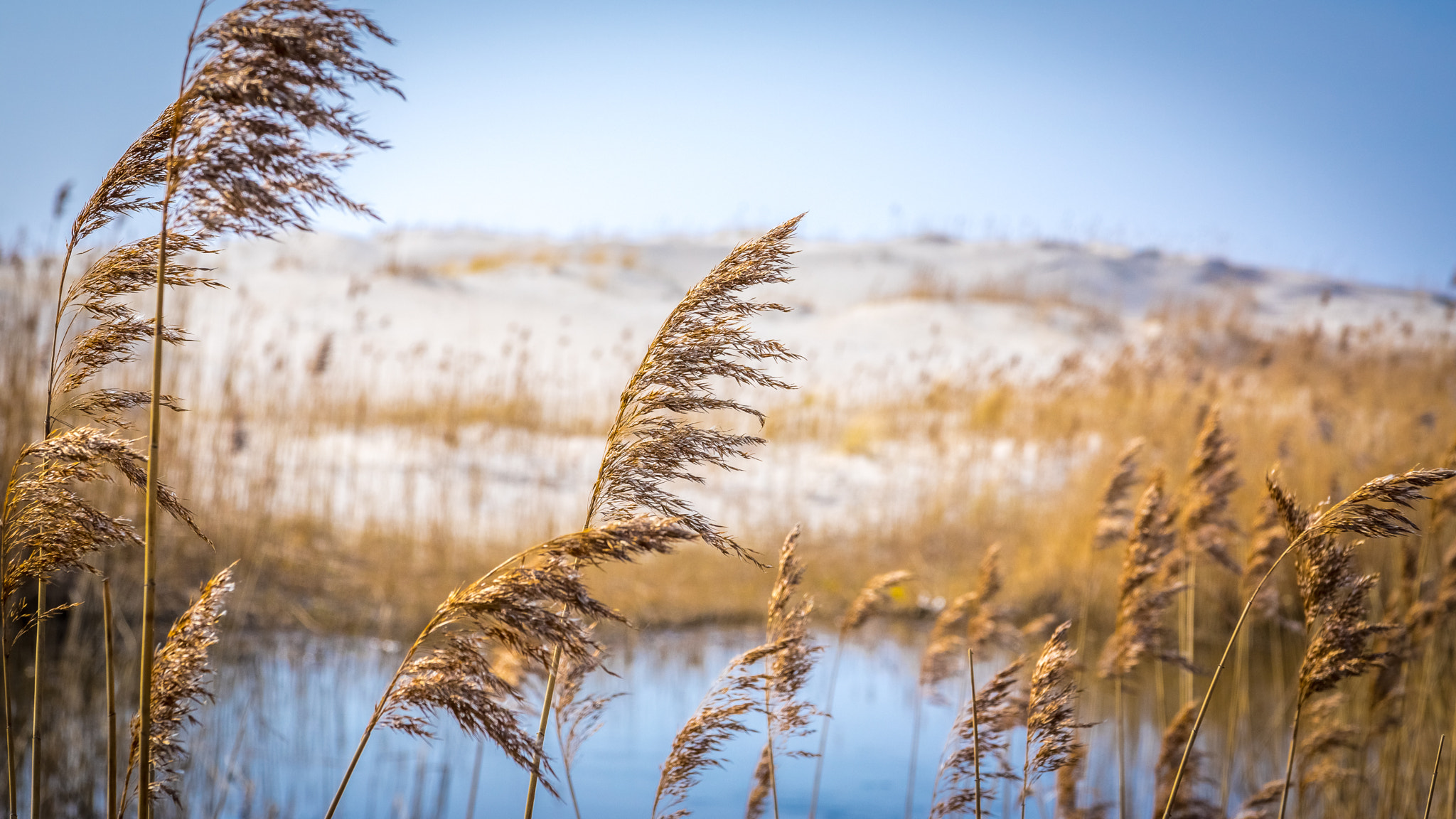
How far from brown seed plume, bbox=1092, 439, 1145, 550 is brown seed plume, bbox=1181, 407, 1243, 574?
22 centimetres

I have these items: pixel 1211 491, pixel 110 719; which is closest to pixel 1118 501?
pixel 1211 491

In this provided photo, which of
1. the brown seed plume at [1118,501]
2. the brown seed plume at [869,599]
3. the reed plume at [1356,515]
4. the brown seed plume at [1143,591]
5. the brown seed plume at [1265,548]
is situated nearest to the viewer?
the reed plume at [1356,515]

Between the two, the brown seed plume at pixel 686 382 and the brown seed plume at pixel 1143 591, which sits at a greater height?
the brown seed plume at pixel 686 382

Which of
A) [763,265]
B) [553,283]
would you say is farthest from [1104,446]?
[553,283]

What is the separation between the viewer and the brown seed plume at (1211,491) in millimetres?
3004

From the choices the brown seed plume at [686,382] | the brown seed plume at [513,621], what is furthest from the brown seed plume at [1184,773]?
the brown seed plume at [513,621]

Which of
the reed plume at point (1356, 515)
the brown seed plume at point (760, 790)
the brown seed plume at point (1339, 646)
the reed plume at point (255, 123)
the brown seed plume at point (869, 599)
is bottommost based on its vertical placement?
the brown seed plume at point (760, 790)

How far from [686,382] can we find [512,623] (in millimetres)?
571

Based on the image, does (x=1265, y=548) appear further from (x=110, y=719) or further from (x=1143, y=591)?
(x=110, y=719)

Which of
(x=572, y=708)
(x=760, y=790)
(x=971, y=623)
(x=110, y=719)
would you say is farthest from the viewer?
(x=971, y=623)

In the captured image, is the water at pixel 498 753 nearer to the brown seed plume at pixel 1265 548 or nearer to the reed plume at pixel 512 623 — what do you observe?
the brown seed plume at pixel 1265 548

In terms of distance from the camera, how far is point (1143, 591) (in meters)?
2.97

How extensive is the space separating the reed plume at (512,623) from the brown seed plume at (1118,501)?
2.55 m

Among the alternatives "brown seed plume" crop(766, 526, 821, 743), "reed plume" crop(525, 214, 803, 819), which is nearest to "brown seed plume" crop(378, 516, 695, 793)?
"reed plume" crop(525, 214, 803, 819)
